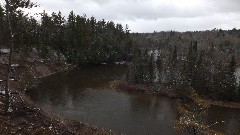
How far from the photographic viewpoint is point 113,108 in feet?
180

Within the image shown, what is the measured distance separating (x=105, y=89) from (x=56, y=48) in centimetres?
→ 4564

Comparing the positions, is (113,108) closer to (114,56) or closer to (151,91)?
(151,91)

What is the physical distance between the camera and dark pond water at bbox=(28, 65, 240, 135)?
149 feet

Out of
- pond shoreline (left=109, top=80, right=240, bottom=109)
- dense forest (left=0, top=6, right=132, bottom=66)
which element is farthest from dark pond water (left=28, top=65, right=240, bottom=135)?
dense forest (left=0, top=6, right=132, bottom=66)

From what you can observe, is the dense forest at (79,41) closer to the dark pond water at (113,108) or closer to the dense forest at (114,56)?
the dense forest at (114,56)

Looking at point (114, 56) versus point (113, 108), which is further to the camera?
point (114, 56)

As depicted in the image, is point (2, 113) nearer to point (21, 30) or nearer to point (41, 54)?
point (21, 30)

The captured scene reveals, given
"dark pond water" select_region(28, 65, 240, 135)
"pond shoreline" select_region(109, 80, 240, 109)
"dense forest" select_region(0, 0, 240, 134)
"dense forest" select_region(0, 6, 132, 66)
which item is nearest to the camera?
"dense forest" select_region(0, 0, 240, 134)

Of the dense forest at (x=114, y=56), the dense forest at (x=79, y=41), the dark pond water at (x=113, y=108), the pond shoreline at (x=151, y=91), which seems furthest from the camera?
the dense forest at (x=79, y=41)

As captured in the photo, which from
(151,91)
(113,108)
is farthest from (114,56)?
(113,108)

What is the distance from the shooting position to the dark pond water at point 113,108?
4547 cm

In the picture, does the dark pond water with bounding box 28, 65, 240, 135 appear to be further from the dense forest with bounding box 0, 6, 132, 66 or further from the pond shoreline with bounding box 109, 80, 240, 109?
the dense forest with bounding box 0, 6, 132, 66

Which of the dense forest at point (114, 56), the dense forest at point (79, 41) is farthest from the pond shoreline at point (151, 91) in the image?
the dense forest at point (79, 41)

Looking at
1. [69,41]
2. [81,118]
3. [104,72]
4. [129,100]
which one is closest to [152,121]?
[81,118]
